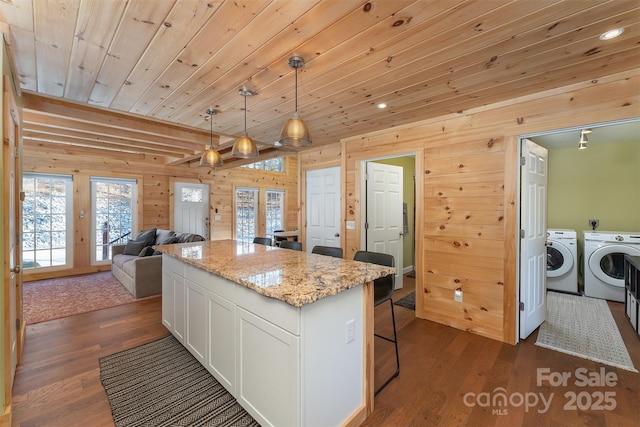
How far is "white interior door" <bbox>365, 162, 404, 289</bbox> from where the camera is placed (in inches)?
160

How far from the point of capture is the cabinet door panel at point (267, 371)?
1.38m

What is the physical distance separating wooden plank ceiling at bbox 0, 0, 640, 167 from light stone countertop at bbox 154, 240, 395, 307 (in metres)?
1.43

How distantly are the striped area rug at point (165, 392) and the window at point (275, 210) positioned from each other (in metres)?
5.48

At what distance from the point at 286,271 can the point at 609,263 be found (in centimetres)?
463

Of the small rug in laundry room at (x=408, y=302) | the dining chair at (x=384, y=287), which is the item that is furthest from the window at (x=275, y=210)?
the dining chair at (x=384, y=287)

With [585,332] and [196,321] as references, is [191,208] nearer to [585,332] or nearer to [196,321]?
[196,321]

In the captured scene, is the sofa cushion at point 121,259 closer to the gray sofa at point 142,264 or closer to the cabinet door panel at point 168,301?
the gray sofa at point 142,264

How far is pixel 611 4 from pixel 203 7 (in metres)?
2.07

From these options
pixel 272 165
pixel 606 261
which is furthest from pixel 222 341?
pixel 272 165

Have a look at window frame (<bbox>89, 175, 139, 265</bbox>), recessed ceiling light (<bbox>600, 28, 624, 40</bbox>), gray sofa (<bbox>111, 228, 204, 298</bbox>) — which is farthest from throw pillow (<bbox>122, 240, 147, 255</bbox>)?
recessed ceiling light (<bbox>600, 28, 624, 40</bbox>)

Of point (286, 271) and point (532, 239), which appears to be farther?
point (532, 239)

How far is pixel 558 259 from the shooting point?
413 centimetres

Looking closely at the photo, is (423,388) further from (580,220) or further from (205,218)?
(205,218)

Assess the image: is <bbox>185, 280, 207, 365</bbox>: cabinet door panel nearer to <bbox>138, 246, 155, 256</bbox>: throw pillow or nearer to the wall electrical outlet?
the wall electrical outlet
